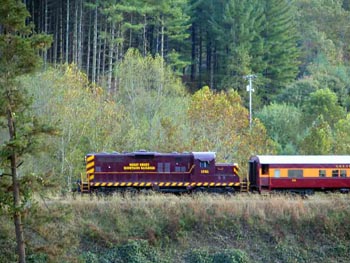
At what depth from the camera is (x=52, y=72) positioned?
47.0m

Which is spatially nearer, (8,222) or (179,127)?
(8,222)

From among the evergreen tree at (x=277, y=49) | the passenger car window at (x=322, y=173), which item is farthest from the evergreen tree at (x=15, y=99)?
the evergreen tree at (x=277, y=49)

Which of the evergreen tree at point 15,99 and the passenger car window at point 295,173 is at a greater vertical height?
the evergreen tree at point 15,99

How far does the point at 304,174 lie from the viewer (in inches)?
1475

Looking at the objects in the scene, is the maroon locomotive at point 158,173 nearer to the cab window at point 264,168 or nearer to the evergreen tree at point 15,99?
the cab window at point 264,168

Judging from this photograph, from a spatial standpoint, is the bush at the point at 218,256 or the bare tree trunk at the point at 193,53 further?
the bare tree trunk at the point at 193,53

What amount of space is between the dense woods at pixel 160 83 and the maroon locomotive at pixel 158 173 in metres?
2.27

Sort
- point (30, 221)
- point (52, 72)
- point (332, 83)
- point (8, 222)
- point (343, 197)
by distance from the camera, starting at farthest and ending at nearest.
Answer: point (332, 83), point (52, 72), point (343, 197), point (8, 222), point (30, 221)

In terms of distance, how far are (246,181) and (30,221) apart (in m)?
18.5

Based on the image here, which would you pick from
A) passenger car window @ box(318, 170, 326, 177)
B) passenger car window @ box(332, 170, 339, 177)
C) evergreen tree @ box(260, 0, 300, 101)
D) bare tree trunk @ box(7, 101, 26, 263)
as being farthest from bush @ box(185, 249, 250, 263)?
evergreen tree @ box(260, 0, 300, 101)

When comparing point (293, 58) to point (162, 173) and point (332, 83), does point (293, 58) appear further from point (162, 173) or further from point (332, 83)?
point (162, 173)

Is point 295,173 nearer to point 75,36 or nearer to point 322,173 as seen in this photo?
point 322,173

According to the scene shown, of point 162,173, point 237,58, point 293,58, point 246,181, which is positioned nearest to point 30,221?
point 162,173

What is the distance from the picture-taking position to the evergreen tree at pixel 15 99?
2250cm
